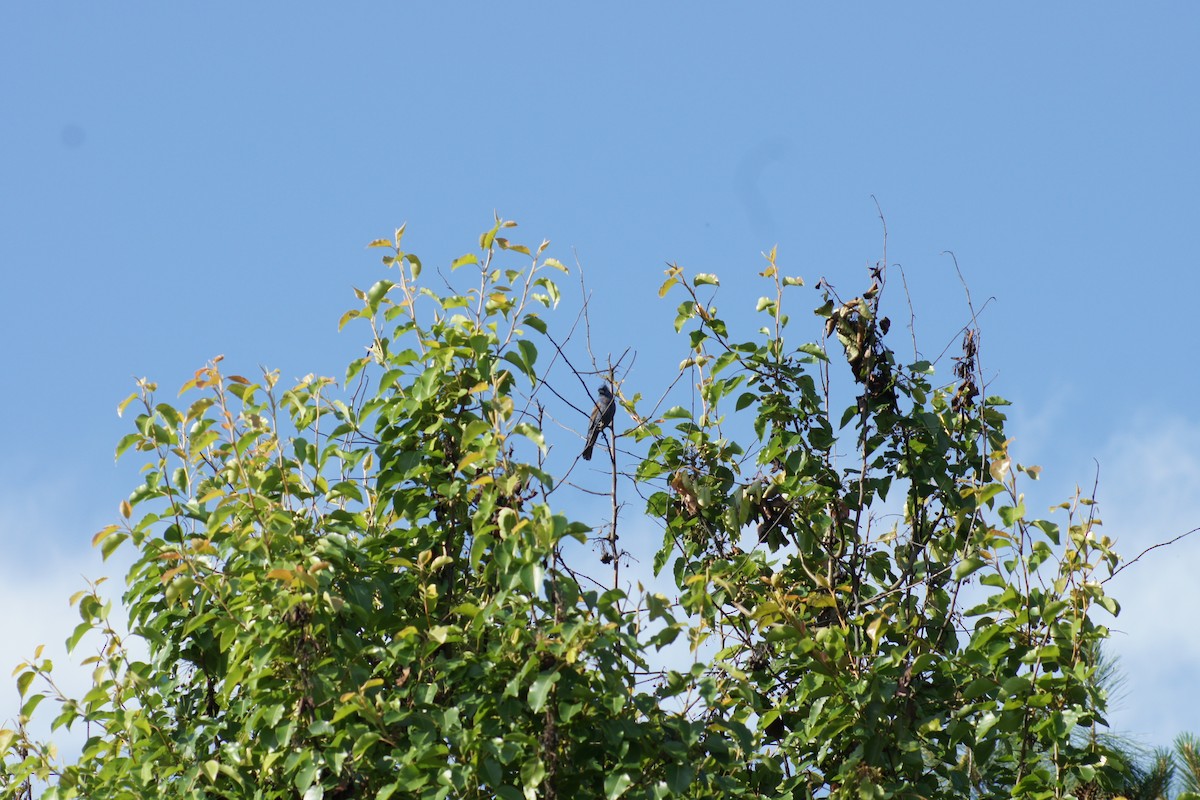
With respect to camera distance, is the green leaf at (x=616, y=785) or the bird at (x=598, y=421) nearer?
the green leaf at (x=616, y=785)

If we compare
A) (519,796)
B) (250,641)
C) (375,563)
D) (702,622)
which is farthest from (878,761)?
(250,641)

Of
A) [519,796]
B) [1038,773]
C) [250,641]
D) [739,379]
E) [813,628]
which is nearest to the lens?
[519,796]

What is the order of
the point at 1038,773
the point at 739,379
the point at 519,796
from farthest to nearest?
the point at 739,379 < the point at 1038,773 < the point at 519,796

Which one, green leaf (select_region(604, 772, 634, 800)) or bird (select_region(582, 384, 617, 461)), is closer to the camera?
green leaf (select_region(604, 772, 634, 800))

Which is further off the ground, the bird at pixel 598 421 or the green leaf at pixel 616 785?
the bird at pixel 598 421

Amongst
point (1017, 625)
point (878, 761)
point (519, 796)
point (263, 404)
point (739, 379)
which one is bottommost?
point (519, 796)

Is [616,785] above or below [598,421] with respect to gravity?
below

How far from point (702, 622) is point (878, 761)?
2.94 feet

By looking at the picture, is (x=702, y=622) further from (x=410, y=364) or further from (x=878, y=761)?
(x=410, y=364)

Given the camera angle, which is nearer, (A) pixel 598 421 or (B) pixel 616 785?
(B) pixel 616 785

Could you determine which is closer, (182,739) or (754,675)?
(182,739)

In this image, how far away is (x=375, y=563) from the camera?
178 inches

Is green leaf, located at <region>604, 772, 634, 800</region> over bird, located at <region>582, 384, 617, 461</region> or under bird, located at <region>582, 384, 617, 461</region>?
under

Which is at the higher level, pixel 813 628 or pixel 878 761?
pixel 813 628
